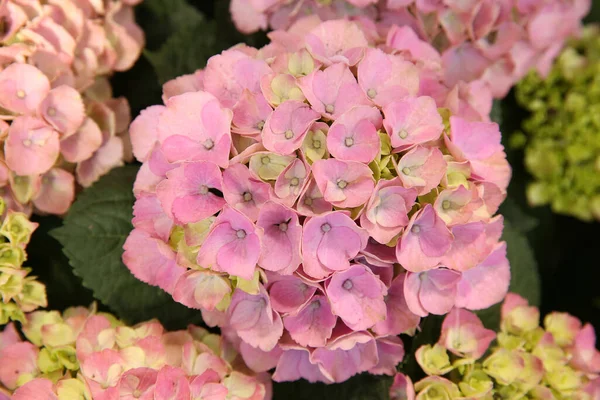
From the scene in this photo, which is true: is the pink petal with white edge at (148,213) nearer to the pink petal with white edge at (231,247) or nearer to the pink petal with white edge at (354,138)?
the pink petal with white edge at (231,247)

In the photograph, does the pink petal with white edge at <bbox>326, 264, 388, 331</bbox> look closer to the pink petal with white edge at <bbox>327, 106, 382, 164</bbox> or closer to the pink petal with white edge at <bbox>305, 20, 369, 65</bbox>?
the pink petal with white edge at <bbox>327, 106, 382, 164</bbox>

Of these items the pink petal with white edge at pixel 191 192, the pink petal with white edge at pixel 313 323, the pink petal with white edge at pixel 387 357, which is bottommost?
the pink petal with white edge at pixel 387 357

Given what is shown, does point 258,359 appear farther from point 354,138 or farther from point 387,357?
point 354,138

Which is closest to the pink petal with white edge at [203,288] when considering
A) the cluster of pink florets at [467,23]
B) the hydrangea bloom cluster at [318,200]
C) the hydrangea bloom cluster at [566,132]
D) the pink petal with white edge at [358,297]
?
the hydrangea bloom cluster at [318,200]

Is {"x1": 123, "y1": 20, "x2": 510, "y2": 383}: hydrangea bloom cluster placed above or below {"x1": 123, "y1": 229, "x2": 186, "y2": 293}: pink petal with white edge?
above

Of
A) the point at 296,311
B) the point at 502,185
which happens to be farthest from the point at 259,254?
the point at 502,185

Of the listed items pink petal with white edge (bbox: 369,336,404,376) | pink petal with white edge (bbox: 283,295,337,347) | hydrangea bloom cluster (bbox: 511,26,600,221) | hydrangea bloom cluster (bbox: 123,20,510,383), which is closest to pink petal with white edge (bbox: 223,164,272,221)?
hydrangea bloom cluster (bbox: 123,20,510,383)
